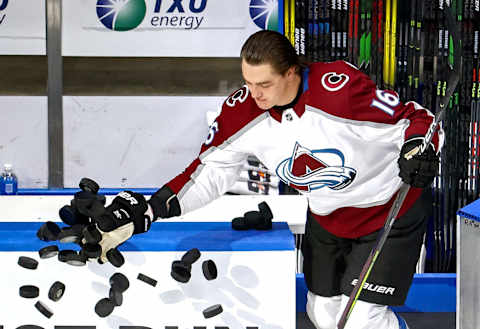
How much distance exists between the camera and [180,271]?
67.4 inches

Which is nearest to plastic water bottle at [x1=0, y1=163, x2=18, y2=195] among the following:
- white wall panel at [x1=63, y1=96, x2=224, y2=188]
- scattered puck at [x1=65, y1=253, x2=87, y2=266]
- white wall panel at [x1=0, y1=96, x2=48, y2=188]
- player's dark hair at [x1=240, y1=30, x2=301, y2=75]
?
white wall panel at [x1=0, y1=96, x2=48, y2=188]

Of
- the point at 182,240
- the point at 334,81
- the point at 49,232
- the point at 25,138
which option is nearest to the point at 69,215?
the point at 49,232

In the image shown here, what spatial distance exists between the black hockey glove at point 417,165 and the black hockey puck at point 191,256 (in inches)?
23.2

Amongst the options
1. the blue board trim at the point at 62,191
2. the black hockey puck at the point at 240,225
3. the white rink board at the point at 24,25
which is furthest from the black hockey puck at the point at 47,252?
the white rink board at the point at 24,25

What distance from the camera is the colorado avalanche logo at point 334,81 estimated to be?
188cm

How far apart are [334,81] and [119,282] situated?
818 mm

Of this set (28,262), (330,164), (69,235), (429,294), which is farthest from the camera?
(429,294)

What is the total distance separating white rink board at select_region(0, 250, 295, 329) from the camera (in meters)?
1.78

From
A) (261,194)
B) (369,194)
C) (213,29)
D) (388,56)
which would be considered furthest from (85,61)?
(369,194)

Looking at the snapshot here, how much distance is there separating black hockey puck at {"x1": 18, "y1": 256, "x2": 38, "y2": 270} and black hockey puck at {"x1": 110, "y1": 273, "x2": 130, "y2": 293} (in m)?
0.20

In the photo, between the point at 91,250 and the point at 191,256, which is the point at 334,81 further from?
the point at 91,250

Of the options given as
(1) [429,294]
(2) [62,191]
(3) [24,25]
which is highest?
(3) [24,25]

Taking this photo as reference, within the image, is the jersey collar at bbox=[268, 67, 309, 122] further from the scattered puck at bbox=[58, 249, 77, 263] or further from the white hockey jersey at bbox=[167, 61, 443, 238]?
the scattered puck at bbox=[58, 249, 77, 263]

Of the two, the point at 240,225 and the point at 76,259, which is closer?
the point at 76,259
